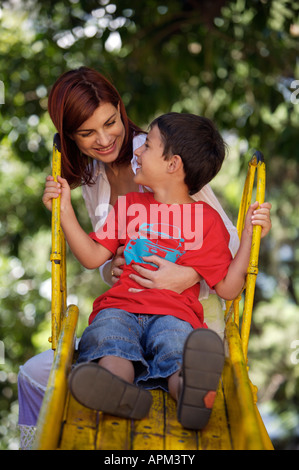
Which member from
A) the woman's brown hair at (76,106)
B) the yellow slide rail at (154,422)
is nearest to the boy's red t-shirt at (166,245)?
the yellow slide rail at (154,422)

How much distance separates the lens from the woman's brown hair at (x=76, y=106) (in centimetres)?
284

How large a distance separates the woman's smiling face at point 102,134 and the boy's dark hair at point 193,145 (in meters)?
0.24

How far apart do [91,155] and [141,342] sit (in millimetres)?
996

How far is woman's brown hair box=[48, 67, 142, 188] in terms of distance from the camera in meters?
2.84

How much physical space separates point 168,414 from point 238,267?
732 mm

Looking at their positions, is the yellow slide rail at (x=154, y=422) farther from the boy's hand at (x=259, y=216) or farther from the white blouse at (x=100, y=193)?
the white blouse at (x=100, y=193)

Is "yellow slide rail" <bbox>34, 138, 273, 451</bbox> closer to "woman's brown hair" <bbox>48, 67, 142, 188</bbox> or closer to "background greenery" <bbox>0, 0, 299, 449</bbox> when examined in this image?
"woman's brown hair" <bbox>48, 67, 142, 188</bbox>

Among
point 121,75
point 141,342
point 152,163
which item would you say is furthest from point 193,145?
point 121,75

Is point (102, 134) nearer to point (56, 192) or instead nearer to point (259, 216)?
point (56, 192)

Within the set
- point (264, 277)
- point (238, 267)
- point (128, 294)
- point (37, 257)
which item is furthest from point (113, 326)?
point (264, 277)

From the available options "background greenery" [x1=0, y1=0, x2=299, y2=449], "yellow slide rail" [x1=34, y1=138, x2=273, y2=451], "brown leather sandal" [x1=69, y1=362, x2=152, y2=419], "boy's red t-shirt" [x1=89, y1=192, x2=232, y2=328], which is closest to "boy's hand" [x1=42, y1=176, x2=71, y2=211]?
"boy's red t-shirt" [x1=89, y1=192, x2=232, y2=328]

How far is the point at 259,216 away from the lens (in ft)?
8.30

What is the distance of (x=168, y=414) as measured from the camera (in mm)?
2066

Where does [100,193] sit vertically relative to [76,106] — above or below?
below
